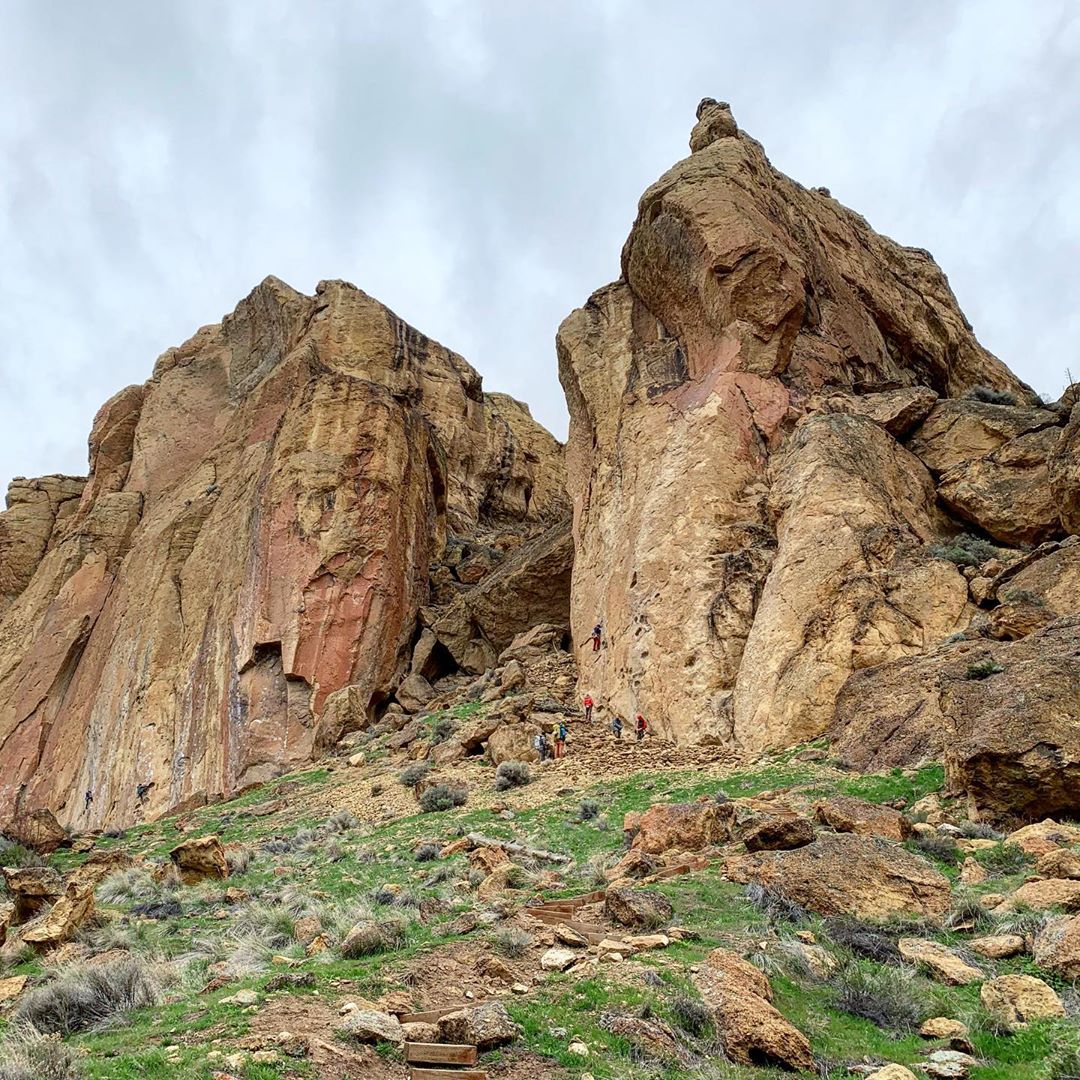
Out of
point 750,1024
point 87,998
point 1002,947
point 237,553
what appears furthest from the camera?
point 237,553

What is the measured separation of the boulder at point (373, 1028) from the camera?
6500 millimetres

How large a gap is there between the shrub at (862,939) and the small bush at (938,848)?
2197 mm

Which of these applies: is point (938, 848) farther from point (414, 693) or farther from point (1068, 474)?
point (414, 693)

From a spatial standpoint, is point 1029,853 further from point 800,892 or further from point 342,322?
point 342,322

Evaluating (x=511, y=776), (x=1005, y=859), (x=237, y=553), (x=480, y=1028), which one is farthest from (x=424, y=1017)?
(x=237, y=553)

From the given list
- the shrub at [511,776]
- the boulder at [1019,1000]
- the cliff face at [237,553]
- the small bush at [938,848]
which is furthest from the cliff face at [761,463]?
the boulder at [1019,1000]

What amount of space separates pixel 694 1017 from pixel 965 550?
16.5 meters

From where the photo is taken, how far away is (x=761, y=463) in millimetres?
24875

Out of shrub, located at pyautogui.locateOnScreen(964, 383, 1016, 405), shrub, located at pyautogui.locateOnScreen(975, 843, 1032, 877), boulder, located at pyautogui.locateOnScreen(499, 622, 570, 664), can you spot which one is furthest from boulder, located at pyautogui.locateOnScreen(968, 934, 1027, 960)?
boulder, located at pyautogui.locateOnScreen(499, 622, 570, 664)

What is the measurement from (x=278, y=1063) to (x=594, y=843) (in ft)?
29.1

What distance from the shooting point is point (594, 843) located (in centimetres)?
1435

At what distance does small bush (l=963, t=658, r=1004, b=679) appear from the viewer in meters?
14.2

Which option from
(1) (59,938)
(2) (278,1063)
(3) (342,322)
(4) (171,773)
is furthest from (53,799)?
(2) (278,1063)

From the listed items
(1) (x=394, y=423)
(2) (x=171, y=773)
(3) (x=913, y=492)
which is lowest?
(2) (x=171, y=773)
